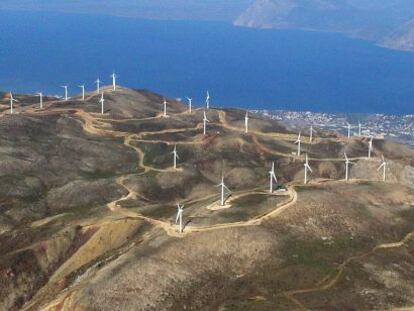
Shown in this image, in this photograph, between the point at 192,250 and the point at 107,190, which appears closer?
the point at 192,250

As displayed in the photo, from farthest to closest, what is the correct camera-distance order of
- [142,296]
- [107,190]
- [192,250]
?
[107,190] → [192,250] → [142,296]

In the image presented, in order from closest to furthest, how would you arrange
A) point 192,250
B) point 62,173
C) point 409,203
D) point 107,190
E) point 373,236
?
1. point 192,250
2. point 373,236
3. point 409,203
4. point 107,190
5. point 62,173

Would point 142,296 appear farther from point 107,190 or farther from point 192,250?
point 107,190

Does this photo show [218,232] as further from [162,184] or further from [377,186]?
[162,184]

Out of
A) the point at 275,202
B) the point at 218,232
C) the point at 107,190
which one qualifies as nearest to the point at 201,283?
the point at 218,232

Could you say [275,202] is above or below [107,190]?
above

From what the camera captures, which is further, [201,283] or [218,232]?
[218,232]

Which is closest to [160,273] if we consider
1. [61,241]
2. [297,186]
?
[61,241]

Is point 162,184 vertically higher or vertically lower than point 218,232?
lower

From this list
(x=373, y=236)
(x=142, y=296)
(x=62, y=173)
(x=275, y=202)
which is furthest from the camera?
(x=62, y=173)
